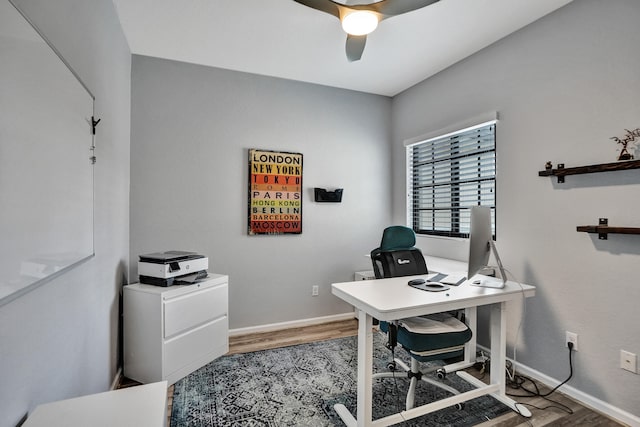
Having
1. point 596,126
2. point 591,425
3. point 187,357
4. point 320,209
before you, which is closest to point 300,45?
point 320,209

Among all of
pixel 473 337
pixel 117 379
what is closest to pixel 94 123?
pixel 117 379

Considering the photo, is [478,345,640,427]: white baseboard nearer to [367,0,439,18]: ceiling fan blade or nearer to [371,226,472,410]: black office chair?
[371,226,472,410]: black office chair

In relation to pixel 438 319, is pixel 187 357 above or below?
below

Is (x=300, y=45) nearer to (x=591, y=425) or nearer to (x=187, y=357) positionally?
(x=187, y=357)

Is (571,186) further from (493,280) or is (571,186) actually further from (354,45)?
(354,45)

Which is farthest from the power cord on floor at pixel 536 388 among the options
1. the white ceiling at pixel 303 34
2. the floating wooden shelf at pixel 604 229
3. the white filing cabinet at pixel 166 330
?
the white ceiling at pixel 303 34

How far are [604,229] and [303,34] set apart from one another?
2523 millimetres

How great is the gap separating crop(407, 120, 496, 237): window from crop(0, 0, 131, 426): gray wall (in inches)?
115

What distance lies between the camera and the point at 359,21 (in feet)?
6.44

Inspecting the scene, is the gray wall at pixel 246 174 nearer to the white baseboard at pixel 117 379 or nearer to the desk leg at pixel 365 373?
the white baseboard at pixel 117 379

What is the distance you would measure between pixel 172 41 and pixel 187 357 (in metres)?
2.57

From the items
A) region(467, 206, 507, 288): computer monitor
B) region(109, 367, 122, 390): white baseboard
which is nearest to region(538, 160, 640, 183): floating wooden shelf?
region(467, 206, 507, 288): computer monitor

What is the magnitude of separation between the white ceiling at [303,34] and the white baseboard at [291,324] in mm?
2652

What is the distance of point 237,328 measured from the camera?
3254mm
